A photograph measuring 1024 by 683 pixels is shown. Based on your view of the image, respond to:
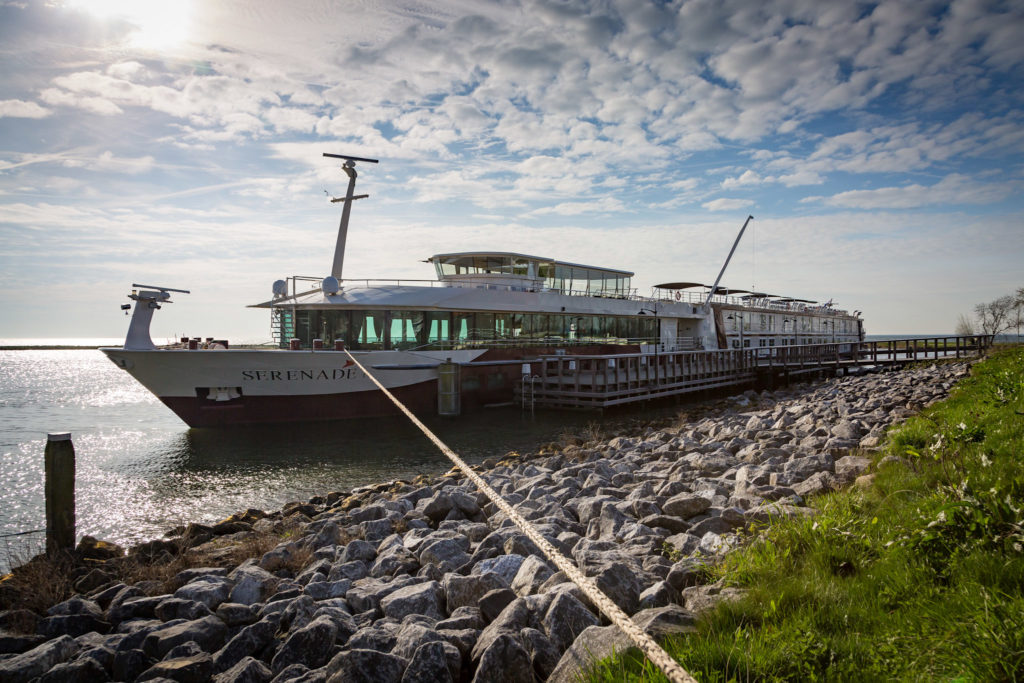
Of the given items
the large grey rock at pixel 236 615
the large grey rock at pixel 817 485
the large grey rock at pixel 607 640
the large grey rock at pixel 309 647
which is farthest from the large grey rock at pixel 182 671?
the large grey rock at pixel 817 485

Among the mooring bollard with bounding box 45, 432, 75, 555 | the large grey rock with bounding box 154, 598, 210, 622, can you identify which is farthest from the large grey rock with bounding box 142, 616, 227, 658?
the mooring bollard with bounding box 45, 432, 75, 555

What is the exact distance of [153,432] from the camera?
2059 centimetres

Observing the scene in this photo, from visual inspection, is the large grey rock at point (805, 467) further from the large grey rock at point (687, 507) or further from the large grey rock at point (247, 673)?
the large grey rock at point (247, 673)

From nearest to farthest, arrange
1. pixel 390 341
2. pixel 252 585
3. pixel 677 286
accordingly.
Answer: pixel 252 585 → pixel 390 341 → pixel 677 286

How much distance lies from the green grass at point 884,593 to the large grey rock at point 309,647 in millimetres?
2090

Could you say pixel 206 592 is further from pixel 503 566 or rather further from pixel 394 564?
pixel 503 566

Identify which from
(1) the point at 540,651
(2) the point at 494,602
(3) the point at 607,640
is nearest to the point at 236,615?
(2) the point at 494,602

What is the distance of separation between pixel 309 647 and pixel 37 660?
2.02m

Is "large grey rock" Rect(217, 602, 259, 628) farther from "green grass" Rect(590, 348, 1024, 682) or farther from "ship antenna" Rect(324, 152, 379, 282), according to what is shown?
"ship antenna" Rect(324, 152, 379, 282)

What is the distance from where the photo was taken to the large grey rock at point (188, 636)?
4351mm

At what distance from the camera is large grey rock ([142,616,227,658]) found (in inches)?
171

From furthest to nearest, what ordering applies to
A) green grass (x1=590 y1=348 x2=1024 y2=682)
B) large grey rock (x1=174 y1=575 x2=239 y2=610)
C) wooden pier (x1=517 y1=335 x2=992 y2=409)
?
wooden pier (x1=517 y1=335 x2=992 y2=409) < large grey rock (x1=174 y1=575 x2=239 y2=610) < green grass (x1=590 y1=348 x2=1024 y2=682)

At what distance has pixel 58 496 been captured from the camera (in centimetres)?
729

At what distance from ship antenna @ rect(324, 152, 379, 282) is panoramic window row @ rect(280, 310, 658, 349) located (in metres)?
3.18
